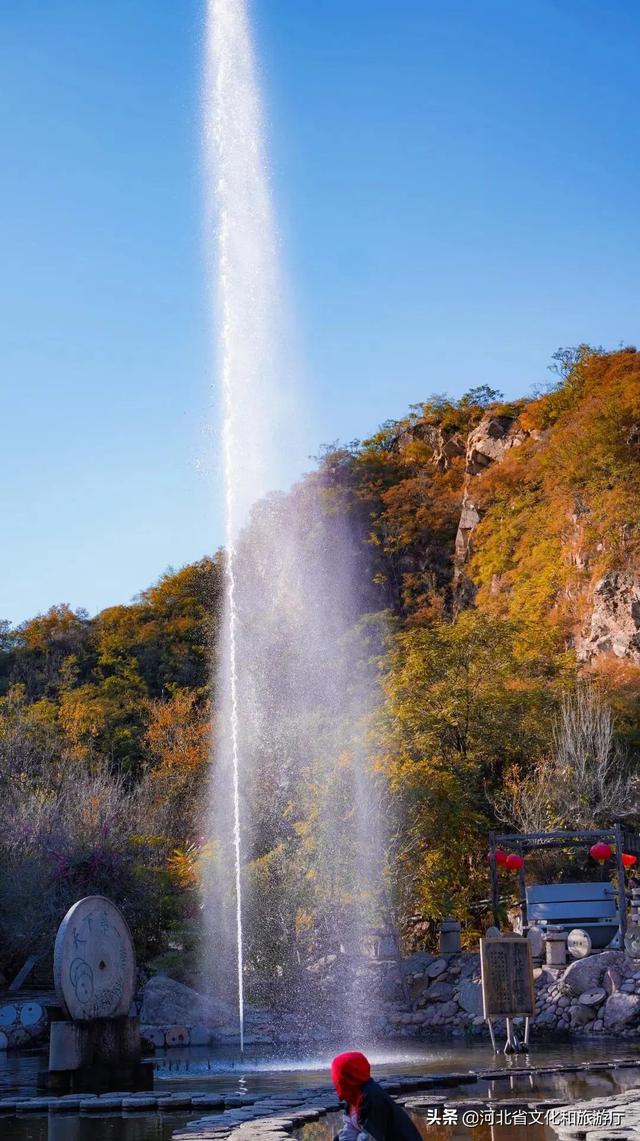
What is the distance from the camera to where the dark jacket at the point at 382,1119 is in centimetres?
456

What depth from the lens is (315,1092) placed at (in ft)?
32.9

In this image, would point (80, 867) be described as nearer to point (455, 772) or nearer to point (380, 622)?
point (455, 772)

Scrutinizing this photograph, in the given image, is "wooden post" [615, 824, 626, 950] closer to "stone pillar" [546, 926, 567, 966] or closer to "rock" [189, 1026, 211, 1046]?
"stone pillar" [546, 926, 567, 966]

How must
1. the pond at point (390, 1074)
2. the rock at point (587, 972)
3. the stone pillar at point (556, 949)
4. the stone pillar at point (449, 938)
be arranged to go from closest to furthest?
the pond at point (390, 1074) → the rock at point (587, 972) → the stone pillar at point (556, 949) → the stone pillar at point (449, 938)

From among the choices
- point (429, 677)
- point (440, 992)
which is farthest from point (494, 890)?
point (429, 677)

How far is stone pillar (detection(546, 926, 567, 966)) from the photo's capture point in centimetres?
1761

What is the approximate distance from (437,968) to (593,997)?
3817 mm

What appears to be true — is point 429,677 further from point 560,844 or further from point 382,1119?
point 382,1119

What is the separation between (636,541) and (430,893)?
→ 14.1 m

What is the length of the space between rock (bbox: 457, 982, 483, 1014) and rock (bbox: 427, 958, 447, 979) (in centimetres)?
101

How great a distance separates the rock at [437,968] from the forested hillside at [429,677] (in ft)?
4.05

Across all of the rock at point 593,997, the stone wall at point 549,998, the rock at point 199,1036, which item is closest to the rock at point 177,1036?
the rock at point 199,1036

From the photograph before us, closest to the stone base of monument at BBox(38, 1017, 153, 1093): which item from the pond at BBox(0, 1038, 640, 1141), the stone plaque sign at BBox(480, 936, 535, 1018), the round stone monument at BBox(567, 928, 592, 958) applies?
the pond at BBox(0, 1038, 640, 1141)

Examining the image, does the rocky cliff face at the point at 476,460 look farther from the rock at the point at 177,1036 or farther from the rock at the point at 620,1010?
the rock at the point at 620,1010
